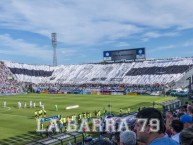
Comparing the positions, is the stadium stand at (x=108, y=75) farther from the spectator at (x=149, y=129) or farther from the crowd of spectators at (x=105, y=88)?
the spectator at (x=149, y=129)

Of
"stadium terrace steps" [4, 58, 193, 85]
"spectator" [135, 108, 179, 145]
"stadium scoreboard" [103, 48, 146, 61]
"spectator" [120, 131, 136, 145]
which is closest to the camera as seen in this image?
"spectator" [135, 108, 179, 145]

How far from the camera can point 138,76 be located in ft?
266

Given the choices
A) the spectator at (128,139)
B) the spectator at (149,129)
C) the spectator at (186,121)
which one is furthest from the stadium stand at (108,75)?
the spectator at (149,129)

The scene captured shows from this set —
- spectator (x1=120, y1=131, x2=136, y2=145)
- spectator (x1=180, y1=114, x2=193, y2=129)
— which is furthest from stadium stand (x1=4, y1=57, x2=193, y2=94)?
spectator (x1=120, y1=131, x2=136, y2=145)

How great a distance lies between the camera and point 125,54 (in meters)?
92.9

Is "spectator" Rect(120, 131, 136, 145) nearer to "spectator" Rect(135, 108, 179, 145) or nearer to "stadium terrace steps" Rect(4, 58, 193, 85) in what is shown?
"spectator" Rect(135, 108, 179, 145)

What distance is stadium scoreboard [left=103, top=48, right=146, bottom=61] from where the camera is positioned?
297ft

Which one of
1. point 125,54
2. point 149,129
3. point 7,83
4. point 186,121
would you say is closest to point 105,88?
point 125,54

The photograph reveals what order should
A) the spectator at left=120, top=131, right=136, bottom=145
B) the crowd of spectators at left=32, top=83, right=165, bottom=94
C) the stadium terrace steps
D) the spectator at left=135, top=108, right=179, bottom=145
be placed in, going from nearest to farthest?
the spectator at left=135, top=108, right=179, bottom=145 < the spectator at left=120, top=131, right=136, bottom=145 < the crowd of spectators at left=32, top=83, right=165, bottom=94 < the stadium terrace steps

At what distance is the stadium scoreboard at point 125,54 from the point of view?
9044 cm

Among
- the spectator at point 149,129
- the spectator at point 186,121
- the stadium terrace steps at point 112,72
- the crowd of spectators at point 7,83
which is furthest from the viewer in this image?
the stadium terrace steps at point 112,72

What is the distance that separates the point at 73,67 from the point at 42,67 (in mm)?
11885

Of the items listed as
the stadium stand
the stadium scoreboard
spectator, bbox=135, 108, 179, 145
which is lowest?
spectator, bbox=135, 108, 179, 145

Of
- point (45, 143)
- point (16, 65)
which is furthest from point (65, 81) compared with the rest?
point (45, 143)
